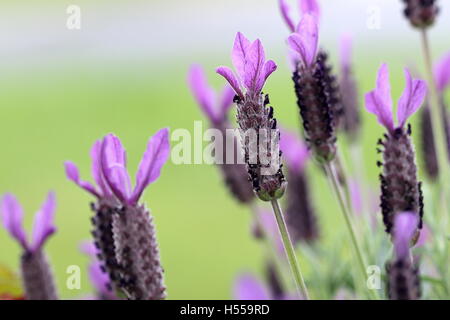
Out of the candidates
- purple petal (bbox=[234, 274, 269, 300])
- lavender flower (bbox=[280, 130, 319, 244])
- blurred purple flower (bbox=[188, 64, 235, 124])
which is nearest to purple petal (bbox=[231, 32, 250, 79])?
blurred purple flower (bbox=[188, 64, 235, 124])

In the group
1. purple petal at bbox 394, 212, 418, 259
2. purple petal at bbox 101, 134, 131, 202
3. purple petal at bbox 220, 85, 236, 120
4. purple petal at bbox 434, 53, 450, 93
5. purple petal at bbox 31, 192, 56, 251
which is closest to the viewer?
purple petal at bbox 394, 212, 418, 259

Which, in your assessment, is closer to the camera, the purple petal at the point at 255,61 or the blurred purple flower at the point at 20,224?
the purple petal at the point at 255,61

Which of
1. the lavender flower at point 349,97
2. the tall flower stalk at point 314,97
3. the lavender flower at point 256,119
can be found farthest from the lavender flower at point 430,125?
the lavender flower at point 256,119

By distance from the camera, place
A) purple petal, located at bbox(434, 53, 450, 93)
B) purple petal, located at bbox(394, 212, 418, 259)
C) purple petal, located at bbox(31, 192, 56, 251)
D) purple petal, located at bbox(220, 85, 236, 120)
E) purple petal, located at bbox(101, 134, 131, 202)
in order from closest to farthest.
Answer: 1. purple petal, located at bbox(394, 212, 418, 259)
2. purple petal, located at bbox(101, 134, 131, 202)
3. purple petal, located at bbox(31, 192, 56, 251)
4. purple petal, located at bbox(220, 85, 236, 120)
5. purple petal, located at bbox(434, 53, 450, 93)

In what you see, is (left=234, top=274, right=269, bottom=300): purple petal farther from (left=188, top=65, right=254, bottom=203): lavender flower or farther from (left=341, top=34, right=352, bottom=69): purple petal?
(left=341, top=34, right=352, bottom=69): purple petal

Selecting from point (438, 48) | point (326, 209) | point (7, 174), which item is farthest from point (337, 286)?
point (438, 48)

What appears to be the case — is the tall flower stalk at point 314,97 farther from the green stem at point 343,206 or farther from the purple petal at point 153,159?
the purple petal at point 153,159
